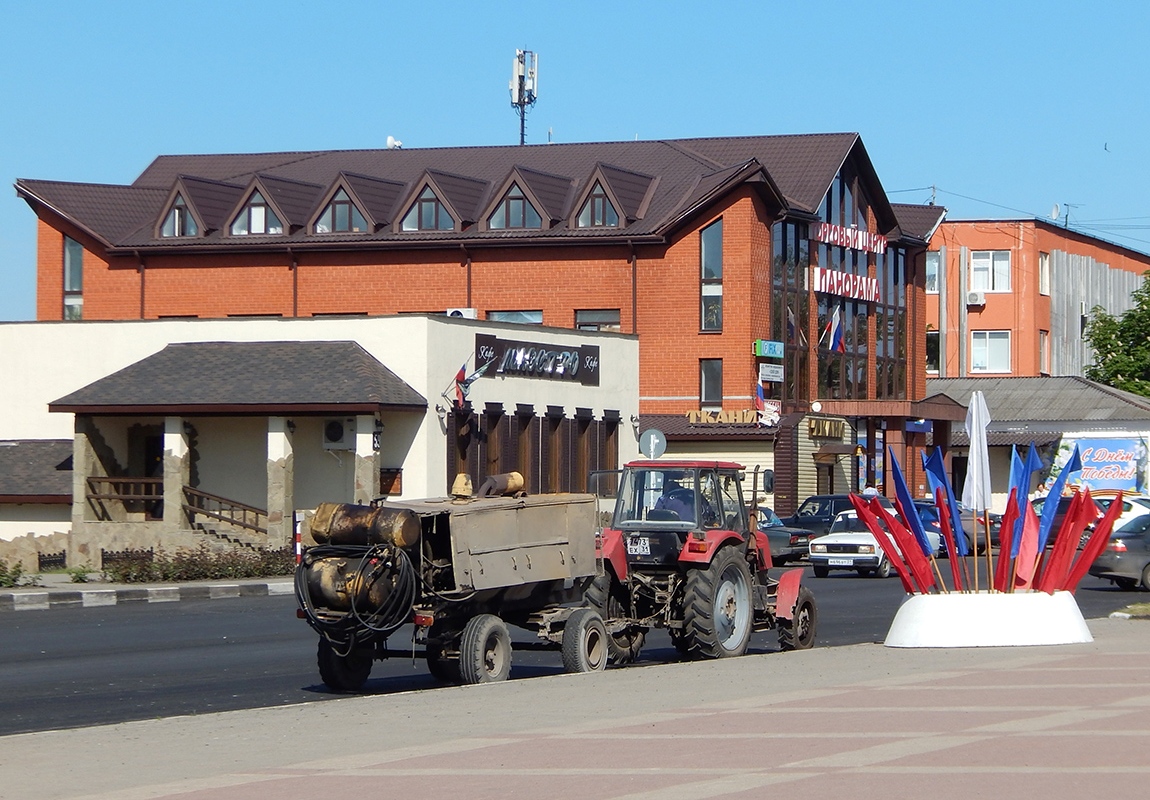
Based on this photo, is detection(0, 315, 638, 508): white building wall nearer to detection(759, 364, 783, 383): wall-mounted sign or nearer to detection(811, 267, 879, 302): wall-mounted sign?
detection(759, 364, 783, 383): wall-mounted sign

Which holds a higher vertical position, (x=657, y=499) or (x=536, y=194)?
(x=536, y=194)

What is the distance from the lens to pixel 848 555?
118 feet

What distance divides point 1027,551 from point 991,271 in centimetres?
5834

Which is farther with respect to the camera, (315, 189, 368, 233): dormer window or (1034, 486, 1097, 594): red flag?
(315, 189, 368, 233): dormer window

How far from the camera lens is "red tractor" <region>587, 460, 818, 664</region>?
17156 millimetres

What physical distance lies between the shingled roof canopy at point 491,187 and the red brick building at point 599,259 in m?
0.09

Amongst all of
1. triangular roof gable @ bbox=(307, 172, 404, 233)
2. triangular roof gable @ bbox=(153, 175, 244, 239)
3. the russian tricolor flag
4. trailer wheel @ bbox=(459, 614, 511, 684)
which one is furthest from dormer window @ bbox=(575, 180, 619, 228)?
trailer wheel @ bbox=(459, 614, 511, 684)

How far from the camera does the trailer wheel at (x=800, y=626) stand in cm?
1850

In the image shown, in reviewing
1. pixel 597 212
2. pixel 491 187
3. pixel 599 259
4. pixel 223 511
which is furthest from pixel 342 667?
pixel 491 187

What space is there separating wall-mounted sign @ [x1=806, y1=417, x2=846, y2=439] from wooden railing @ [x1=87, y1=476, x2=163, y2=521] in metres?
22.6

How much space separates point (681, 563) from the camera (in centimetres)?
1747

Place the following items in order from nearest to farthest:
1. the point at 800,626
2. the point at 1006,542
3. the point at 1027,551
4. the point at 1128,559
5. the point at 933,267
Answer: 1. the point at 1006,542
2. the point at 1027,551
3. the point at 800,626
4. the point at 1128,559
5. the point at 933,267

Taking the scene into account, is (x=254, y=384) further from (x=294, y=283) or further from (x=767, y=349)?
(x=767, y=349)

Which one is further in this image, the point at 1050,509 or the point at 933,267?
the point at 933,267
